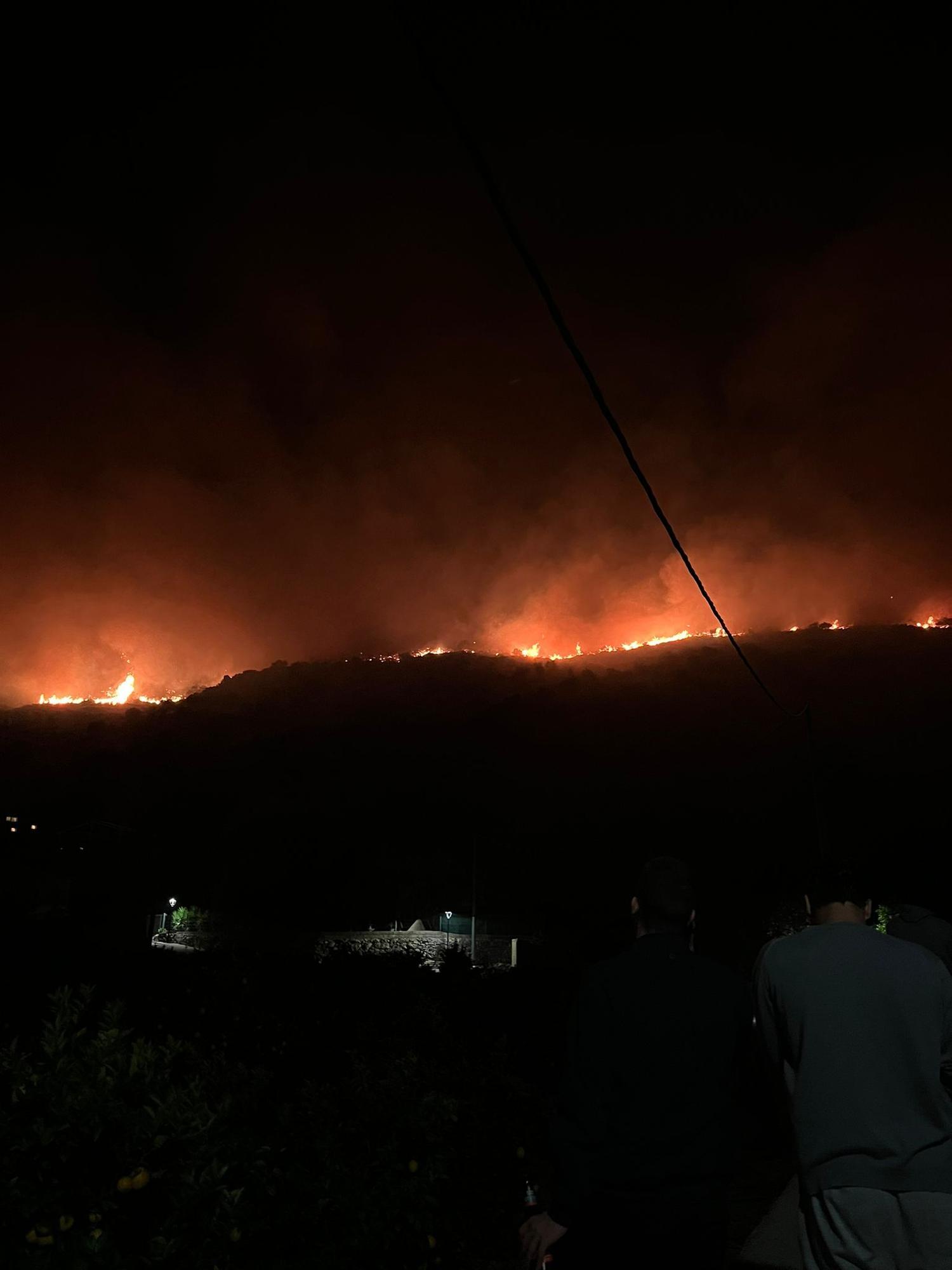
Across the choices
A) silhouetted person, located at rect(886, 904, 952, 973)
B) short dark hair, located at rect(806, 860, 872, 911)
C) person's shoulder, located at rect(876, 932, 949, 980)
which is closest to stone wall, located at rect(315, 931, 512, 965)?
silhouetted person, located at rect(886, 904, 952, 973)

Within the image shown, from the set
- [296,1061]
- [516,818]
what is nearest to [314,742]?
[516,818]

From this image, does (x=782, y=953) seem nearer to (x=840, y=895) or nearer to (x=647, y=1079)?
(x=840, y=895)

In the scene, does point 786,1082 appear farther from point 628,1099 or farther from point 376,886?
point 376,886

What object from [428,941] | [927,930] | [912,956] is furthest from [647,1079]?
[428,941]

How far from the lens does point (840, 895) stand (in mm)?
3641

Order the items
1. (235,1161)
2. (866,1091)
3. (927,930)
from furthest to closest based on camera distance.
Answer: (927,930) < (235,1161) < (866,1091)

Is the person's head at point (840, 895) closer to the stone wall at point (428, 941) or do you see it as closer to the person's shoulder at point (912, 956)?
the person's shoulder at point (912, 956)

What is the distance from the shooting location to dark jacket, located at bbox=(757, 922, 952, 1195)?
2916 mm

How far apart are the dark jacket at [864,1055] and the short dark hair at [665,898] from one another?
0.36 metres

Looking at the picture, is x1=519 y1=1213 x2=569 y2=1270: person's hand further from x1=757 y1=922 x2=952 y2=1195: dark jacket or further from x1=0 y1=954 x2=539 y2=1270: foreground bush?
x1=0 y1=954 x2=539 y2=1270: foreground bush

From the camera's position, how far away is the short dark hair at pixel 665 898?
3457mm

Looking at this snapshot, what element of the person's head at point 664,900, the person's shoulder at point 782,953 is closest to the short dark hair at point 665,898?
the person's head at point 664,900

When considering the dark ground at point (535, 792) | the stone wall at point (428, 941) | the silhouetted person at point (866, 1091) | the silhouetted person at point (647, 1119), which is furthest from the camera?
the dark ground at point (535, 792)

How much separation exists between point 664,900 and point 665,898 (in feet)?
0.03
